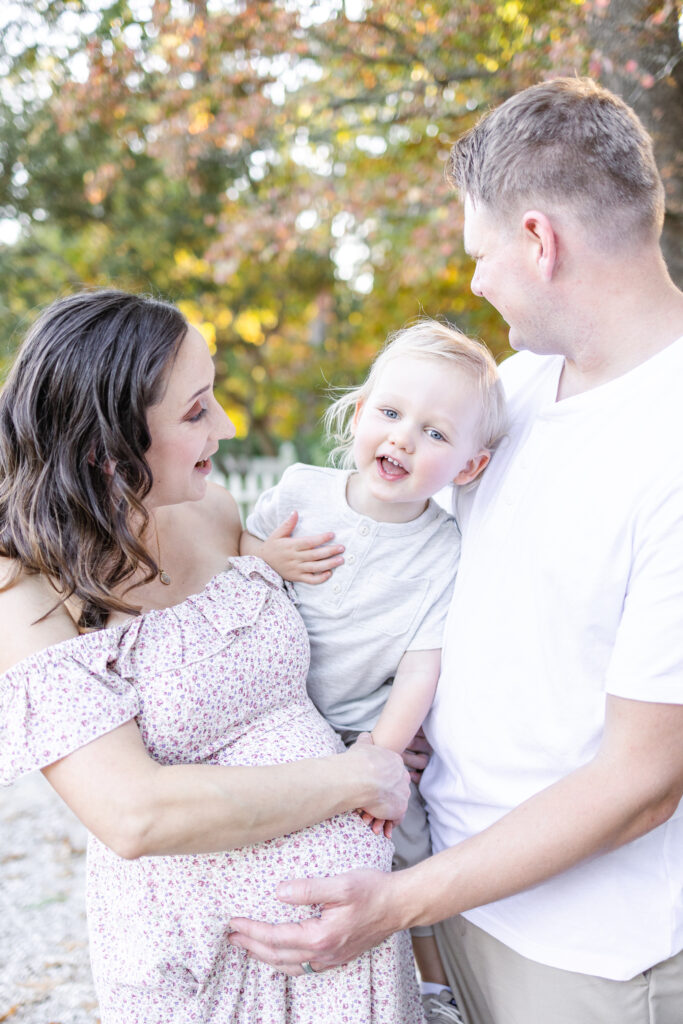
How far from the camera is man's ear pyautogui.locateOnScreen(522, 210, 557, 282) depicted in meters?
1.88

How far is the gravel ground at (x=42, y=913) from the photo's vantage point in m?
3.41

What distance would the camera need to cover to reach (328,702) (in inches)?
92.7

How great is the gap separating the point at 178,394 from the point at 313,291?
46.9 ft

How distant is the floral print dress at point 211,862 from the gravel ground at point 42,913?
1.59m

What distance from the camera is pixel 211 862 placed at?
1922 mm

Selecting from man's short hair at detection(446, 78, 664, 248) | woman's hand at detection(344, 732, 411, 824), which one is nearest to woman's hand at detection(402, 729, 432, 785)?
woman's hand at detection(344, 732, 411, 824)

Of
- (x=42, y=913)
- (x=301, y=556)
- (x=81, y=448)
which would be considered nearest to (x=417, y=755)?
(x=301, y=556)

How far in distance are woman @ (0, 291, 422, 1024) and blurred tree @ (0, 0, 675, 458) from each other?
0.68 meters

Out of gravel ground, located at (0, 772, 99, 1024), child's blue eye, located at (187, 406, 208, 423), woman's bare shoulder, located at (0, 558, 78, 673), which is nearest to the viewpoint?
woman's bare shoulder, located at (0, 558, 78, 673)

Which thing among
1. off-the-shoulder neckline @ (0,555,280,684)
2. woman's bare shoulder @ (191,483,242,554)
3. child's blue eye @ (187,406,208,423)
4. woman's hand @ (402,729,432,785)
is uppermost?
child's blue eye @ (187,406,208,423)

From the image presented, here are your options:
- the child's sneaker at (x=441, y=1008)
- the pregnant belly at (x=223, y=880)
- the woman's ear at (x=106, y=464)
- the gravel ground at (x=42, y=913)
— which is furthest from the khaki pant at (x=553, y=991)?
the gravel ground at (x=42, y=913)

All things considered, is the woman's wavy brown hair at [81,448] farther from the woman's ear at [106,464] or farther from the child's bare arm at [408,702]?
the child's bare arm at [408,702]

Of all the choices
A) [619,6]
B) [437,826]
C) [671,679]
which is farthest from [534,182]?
[619,6]

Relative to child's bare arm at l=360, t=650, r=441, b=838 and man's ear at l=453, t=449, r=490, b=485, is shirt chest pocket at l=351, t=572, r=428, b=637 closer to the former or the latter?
child's bare arm at l=360, t=650, r=441, b=838
